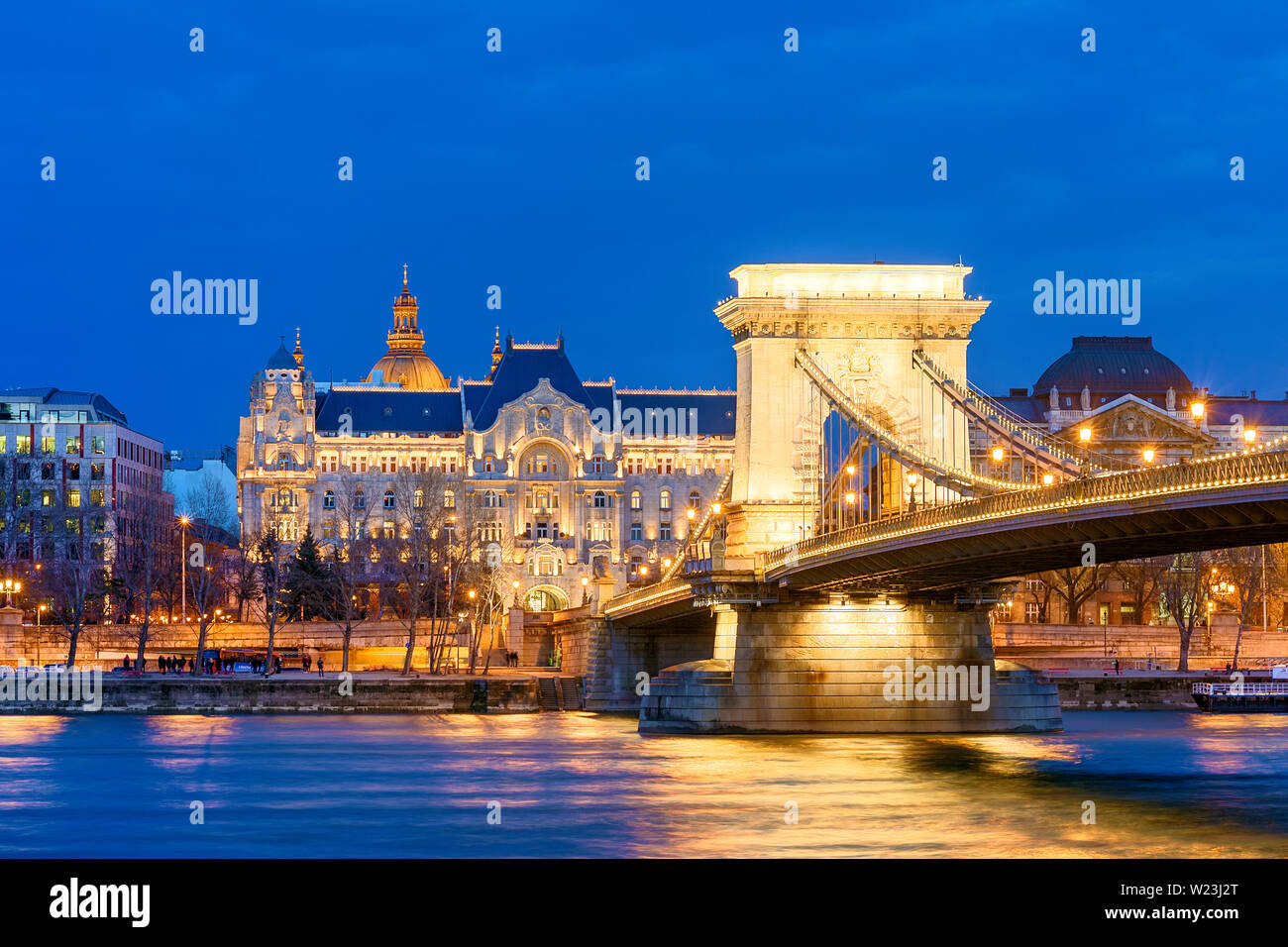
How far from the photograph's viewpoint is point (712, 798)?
131 feet

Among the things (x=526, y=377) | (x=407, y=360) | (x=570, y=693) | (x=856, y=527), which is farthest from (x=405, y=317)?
(x=856, y=527)

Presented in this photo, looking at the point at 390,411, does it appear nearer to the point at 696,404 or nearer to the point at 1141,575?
the point at 696,404

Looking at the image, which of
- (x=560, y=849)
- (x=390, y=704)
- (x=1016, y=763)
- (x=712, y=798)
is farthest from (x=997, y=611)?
(x=560, y=849)

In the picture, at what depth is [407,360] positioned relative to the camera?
15512cm

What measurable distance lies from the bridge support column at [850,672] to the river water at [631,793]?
101 cm

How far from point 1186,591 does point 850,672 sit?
38.7 metres

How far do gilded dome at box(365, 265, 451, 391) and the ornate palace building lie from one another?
1771cm

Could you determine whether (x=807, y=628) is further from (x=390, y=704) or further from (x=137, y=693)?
(x=137, y=693)

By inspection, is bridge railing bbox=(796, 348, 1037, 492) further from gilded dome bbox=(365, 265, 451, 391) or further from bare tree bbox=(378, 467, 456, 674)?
gilded dome bbox=(365, 265, 451, 391)

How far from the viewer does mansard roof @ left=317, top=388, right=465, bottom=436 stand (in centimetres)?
13188

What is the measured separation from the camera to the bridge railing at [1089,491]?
32.7 m

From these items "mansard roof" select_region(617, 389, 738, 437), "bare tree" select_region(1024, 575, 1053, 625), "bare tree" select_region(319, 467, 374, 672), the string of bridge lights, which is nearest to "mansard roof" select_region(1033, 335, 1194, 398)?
"bare tree" select_region(1024, 575, 1053, 625)
